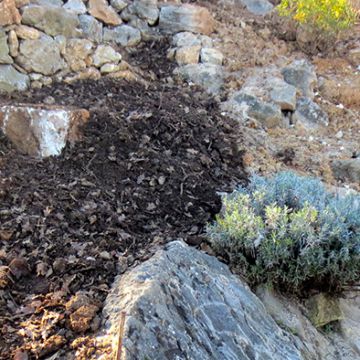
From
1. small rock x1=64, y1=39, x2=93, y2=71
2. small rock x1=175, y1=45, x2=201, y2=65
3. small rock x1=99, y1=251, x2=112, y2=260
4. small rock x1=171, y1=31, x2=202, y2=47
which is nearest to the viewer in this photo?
small rock x1=99, y1=251, x2=112, y2=260

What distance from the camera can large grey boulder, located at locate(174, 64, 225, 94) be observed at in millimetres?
5805

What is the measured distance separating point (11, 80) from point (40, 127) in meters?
0.91

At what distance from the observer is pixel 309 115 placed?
18.8ft

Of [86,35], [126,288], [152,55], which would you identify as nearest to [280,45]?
[152,55]

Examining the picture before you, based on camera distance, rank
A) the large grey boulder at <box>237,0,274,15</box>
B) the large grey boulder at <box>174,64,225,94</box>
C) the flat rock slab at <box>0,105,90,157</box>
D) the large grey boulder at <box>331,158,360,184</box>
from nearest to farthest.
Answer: the flat rock slab at <box>0,105,90,157</box> → the large grey boulder at <box>331,158,360,184</box> → the large grey boulder at <box>174,64,225,94</box> → the large grey boulder at <box>237,0,274,15</box>

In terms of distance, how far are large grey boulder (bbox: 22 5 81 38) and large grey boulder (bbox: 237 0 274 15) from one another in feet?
10.0

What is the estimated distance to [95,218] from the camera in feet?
10.9

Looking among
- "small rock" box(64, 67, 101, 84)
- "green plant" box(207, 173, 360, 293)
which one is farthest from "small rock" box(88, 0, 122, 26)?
"green plant" box(207, 173, 360, 293)

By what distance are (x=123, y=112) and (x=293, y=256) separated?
220cm

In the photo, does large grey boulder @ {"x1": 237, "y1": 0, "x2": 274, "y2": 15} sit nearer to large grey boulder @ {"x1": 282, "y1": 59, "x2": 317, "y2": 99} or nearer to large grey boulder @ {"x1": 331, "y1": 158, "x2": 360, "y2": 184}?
large grey boulder @ {"x1": 282, "y1": 59, "x2": 317, "y2": 99}

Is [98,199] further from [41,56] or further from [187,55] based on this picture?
[187,55]

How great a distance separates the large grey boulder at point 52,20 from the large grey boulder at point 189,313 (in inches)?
133

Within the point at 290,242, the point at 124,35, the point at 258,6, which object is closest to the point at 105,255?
the point at 290,242

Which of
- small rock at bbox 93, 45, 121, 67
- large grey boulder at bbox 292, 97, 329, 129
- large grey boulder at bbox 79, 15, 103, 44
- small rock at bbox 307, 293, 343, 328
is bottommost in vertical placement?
large grey boulder at bbox 292, 97, 329, 129
